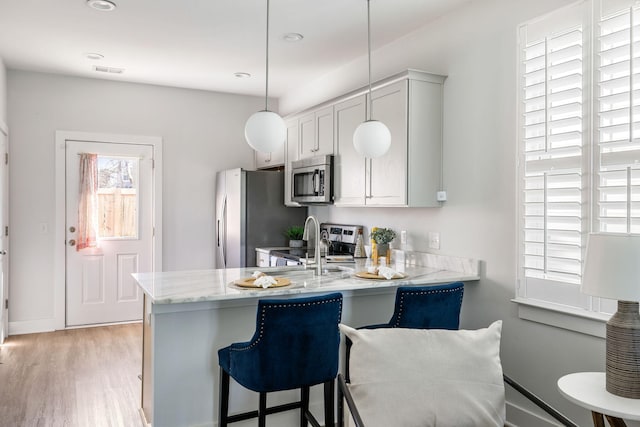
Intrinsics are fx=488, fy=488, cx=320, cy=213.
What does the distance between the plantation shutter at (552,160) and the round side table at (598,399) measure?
584 millimetres

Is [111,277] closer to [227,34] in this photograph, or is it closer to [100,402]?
[100,402]

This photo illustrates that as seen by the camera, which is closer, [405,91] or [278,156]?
[405,91]

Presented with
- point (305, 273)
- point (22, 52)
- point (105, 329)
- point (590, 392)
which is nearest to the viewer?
point (590, 392)

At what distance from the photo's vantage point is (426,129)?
3.29 metres

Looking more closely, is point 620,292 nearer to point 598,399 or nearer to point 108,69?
point 598,399

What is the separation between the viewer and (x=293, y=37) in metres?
3.82

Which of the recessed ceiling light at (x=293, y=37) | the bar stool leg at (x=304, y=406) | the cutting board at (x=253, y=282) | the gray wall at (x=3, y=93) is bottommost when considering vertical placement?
the bar stool leg at (x=304, y=406)

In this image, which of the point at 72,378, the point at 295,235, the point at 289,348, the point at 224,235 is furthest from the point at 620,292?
the point at 224,235

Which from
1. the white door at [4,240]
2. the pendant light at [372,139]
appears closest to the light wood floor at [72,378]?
the white door at [4,240]

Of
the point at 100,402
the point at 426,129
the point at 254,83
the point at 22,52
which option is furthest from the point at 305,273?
the point at 22,52

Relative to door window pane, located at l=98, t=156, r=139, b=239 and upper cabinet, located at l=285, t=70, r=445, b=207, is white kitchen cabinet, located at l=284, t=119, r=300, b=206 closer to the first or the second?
upper cabinet, located at l=285, t=70, r=445, b=207

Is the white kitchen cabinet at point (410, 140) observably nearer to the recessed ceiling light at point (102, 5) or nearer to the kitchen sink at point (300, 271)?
the kitchen sink at point (300, 271)

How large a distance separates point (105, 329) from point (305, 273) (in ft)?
9.92

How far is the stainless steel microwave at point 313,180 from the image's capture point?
13.5 feet
